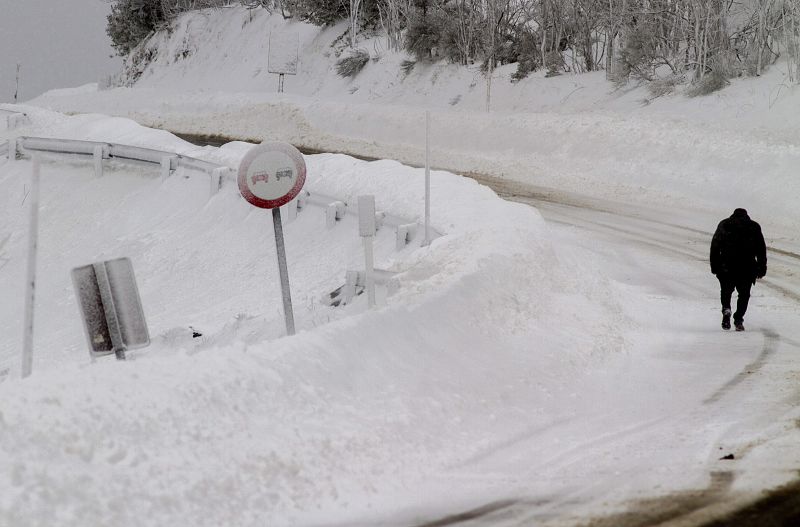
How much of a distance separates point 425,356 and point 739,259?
193 inches

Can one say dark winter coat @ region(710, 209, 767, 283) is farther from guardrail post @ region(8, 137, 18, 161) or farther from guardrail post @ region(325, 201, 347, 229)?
guardrail post @ region(8, 137, 18, 161)

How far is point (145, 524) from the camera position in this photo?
447cm

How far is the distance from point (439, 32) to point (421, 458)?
124ft

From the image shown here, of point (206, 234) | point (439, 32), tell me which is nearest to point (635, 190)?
point (206, 234)

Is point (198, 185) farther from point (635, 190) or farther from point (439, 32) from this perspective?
point (439, 32)

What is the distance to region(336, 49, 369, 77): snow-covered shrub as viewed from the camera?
1820 inches

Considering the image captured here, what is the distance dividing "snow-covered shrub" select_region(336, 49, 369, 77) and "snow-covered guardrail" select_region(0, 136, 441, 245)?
21.8 meters

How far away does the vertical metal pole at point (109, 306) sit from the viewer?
657cm

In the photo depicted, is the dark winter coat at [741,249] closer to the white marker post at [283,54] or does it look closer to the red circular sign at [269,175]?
the red circular sign at [269,175]

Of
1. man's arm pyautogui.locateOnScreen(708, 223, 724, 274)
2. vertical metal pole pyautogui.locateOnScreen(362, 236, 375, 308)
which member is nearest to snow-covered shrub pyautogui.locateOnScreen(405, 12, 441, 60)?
man's arm pyautogui.locateOnScreen(708, 223, 724, 274)

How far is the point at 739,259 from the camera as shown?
10.4m

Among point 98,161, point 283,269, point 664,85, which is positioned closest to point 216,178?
point 98,161

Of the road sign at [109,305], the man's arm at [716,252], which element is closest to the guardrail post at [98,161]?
the man's arm at [716,252]

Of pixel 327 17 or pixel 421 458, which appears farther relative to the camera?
pixel 327 17
